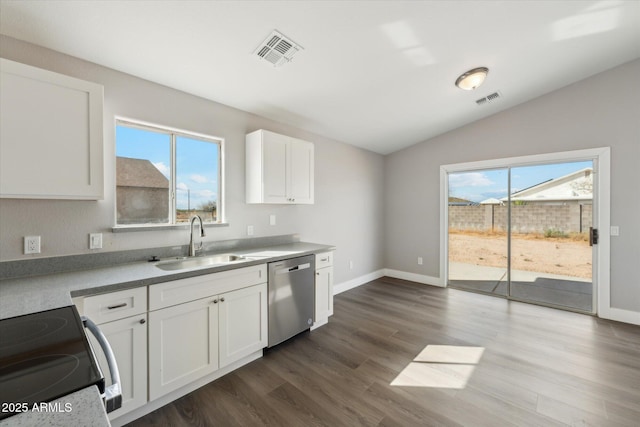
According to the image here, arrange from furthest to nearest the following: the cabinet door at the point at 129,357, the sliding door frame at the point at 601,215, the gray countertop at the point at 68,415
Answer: the sliding door frame at the point at 601,215 < the cabinet door at the point at 129,357 < the gray countertop at the point at 68,415

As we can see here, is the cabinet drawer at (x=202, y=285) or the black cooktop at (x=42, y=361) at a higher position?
the black cooktop at (x=42, y=361)

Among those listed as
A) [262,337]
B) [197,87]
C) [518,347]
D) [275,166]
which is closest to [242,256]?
[262,337]

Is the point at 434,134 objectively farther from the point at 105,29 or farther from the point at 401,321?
the point at 105,29

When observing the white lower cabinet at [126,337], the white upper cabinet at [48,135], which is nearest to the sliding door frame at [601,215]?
the white lower cabinet at [126,337]

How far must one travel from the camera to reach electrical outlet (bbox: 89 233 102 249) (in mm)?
2006

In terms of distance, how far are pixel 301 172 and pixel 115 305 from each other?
2207 mm

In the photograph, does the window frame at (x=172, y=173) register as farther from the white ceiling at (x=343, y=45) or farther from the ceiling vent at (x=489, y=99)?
the ceiling vent at (x=489, y=99)

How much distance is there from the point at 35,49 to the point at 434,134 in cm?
474

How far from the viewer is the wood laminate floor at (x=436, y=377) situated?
69.9 inches

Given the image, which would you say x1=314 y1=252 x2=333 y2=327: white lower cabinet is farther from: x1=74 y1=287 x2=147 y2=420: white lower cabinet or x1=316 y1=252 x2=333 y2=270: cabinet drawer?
x1=74 y1=287 x2=147 y2=420: white lower cabinet

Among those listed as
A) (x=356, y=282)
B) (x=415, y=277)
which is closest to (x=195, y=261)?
(x=356, y=282)

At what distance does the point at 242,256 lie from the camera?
2566 mm

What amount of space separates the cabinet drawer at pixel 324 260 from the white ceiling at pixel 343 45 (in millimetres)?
1716

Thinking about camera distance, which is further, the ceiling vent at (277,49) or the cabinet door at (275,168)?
the cabinet door at (275,168)
